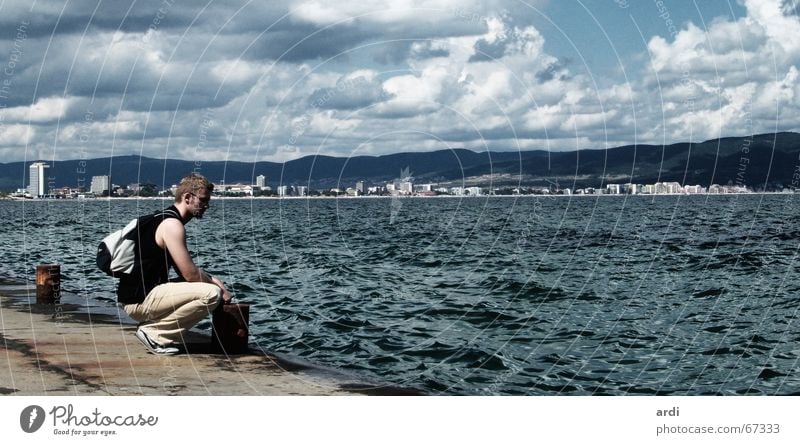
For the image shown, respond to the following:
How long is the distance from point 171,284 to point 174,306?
287mm

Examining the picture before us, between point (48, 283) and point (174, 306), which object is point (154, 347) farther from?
point (48, 283)

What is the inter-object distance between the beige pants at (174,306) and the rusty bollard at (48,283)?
257 inches

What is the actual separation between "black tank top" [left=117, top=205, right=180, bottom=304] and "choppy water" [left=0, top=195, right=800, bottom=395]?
13.0ft

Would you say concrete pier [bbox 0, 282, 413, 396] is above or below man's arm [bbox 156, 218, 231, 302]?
below

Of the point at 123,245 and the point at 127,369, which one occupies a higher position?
the point at 123,245

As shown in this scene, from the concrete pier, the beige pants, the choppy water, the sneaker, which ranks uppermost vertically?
the beige pants

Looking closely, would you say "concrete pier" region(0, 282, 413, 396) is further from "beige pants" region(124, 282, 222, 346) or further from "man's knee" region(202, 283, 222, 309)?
"man's knee" region(202, 283, 222, 309)

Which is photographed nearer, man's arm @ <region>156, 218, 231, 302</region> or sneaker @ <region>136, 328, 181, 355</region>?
man's arm @ <region>156, 218, 231, 302</region>

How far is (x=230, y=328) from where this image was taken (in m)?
12.8

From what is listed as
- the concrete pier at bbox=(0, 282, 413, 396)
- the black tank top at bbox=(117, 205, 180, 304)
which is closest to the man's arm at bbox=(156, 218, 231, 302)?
the black tank top at bbox=(117, 205, 180, 304)

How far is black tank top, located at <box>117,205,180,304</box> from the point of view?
1136 cm

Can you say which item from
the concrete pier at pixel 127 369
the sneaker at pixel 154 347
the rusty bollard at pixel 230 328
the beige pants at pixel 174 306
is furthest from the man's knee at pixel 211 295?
the sneaker at pixel 154 347

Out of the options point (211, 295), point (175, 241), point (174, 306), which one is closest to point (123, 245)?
point (175, 241)

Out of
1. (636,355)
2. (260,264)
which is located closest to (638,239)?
(260,264)
